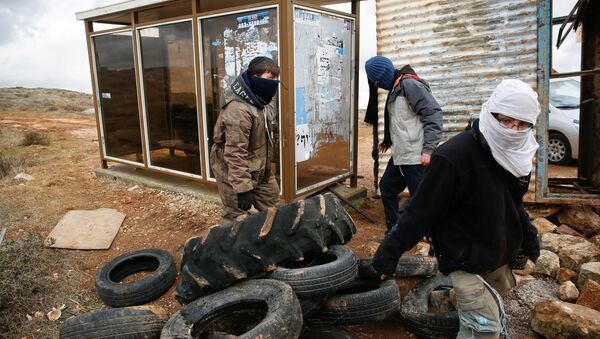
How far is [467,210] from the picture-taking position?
2.25 meters

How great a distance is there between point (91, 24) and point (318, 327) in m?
7.22

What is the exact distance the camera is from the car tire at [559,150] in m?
8.75

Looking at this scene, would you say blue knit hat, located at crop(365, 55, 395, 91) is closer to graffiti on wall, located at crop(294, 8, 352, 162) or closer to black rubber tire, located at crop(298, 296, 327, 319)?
graffiti on wall, located at crop(294, 8, 352, 162)

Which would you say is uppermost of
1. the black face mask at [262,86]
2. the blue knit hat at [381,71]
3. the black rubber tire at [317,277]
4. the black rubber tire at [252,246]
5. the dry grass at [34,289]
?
the blue knit hat at [381,71]

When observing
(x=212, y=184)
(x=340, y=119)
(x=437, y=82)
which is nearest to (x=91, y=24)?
(x=212, y=184)

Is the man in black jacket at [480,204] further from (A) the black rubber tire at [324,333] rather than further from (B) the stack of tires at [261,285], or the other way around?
(A) the black rubber tire at [324,333]

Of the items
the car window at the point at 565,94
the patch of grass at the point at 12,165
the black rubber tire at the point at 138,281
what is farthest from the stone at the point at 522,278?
the patch of grass at the point at 12,165

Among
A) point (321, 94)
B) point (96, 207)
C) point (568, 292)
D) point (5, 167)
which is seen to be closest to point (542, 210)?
point (568, 292)

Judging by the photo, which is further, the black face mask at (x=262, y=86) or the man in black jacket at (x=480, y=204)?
the black face mask at (x=262, y=86)

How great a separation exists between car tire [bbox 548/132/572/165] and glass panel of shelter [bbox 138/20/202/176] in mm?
7411

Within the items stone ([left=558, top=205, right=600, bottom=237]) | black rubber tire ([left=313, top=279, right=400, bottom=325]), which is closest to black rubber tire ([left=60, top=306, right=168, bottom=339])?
black rubber tire ([left=313, top=279, right=400, bottom=325])

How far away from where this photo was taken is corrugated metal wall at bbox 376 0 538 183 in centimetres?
510

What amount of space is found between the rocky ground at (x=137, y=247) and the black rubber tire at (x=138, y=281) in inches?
5.9

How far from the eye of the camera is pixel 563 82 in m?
8.99
